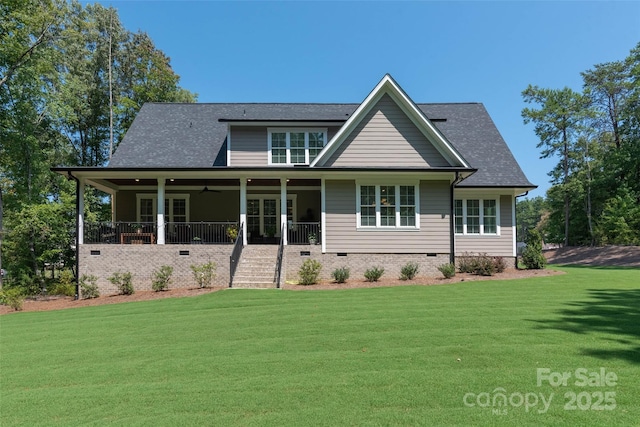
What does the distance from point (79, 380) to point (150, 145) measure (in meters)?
14.7

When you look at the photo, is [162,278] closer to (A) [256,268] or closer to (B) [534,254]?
(A) [256,268]

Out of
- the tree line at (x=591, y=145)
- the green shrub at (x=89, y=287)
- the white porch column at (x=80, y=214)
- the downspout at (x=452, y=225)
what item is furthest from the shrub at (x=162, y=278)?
the tree line at (x=591, y=145)

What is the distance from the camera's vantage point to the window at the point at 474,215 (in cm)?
1638

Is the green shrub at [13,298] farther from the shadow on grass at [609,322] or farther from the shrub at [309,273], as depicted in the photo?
the shadow on grass at [609,322]

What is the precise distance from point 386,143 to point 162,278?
10.7 meters

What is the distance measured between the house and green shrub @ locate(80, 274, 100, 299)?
309 millimetres

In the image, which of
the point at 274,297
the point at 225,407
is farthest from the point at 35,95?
the point at 225,407

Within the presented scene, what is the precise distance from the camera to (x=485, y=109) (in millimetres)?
20750

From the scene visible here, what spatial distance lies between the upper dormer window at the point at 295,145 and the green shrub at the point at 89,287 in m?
8.79

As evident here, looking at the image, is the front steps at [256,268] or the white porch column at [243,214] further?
the white porch column at [243,214]

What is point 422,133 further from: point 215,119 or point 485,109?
point 215,119

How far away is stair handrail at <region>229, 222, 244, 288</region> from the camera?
12.9 meters

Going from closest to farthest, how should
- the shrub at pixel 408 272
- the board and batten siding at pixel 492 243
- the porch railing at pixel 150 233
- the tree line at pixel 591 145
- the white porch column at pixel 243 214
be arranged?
the shrub at pixel 408 272 → the white porch column at pixel 243 214 → the porch railing at pixel 150 233 → the board and batten siding at pixel 492 243 → the tree line at pixel 591 145

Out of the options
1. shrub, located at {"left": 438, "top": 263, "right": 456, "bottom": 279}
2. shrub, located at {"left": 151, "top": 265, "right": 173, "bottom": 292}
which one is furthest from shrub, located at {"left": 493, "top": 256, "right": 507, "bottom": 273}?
shrub, located at {"left": 151, "top": 265, "right": 173, "bottom": 292}
